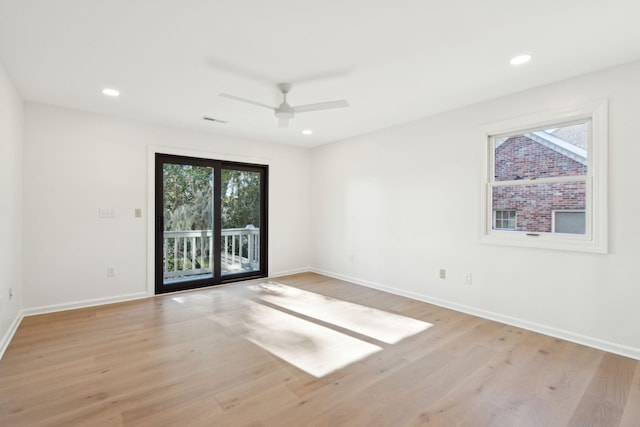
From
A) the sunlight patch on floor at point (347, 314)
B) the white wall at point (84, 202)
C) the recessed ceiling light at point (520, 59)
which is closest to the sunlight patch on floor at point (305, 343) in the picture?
the sunlight patch on floor at point (347, 314)

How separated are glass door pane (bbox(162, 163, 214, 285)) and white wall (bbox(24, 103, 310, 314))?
0.32 meters

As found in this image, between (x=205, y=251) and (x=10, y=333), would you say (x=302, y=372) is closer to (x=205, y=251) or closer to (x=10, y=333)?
(x=10, y=333)

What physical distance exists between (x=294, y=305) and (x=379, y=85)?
2728mm

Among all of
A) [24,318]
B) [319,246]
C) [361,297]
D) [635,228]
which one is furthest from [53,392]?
[635,228]

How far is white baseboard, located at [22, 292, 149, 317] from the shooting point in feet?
11.5

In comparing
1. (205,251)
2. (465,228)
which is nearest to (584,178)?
(465,228)

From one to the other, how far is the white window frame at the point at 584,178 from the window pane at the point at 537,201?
0.08 m

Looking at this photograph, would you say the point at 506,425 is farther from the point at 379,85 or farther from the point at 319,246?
the point at 319,246

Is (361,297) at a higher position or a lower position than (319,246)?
lower

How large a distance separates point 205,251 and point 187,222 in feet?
1.78

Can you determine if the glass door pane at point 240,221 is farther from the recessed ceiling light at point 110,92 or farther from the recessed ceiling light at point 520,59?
the recessed ceiling light at point 520,59

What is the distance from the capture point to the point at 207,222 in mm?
4871

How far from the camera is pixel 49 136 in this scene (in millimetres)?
3590

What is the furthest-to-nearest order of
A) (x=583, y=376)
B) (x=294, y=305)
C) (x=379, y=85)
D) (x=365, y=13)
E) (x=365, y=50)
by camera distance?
(x=294, y=305) < (x=379, y=85) < (x=365, y=50) < (x=583, y=376) < (x=365, y=13)
